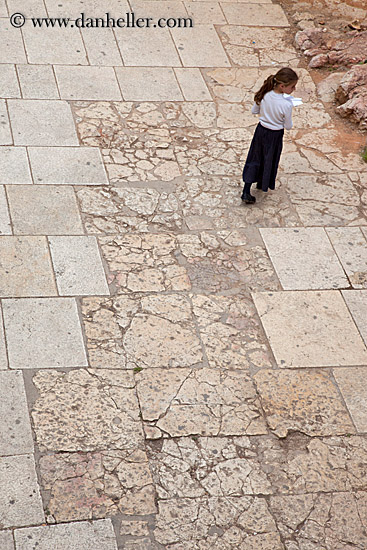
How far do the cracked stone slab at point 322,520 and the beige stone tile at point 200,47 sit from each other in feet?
17.8

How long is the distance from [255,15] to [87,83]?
2.80 meters

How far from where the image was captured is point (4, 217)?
19.3 feet

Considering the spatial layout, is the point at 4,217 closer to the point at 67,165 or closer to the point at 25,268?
the point at 25,268

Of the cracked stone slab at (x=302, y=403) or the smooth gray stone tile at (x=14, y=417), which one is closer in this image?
the smooth gray stone tile at (x=14, y=417)

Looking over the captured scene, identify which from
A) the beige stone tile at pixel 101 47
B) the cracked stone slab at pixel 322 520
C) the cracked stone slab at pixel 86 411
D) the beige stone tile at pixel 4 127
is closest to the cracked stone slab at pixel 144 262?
the cracked stone slab at pixel 86 411

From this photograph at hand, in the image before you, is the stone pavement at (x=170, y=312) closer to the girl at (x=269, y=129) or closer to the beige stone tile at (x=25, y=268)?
the beige stone tile at (x=25, y=268)

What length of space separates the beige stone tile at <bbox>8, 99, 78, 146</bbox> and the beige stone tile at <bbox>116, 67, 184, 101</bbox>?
77 centimetres

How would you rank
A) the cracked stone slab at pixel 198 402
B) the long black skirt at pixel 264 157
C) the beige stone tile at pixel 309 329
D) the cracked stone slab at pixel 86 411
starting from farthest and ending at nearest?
1. the long black skirt at pixel 264 157
2. the beige stone tile at pixel 309 329
3. the cracked stone slab at pixel 198 402
4. the cracked stone slab at pixel 86 411

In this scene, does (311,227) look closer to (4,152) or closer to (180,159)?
(180,159)

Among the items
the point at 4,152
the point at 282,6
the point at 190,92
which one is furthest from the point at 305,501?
the point at 282,6

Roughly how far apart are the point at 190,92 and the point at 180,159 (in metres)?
1.27

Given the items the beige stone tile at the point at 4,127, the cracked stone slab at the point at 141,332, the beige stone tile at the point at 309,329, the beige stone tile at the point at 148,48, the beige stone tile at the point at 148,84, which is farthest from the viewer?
the beige stone tile at the point at 148,48

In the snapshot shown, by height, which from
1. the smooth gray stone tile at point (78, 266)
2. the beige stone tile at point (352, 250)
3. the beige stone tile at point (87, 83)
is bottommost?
the beige stone tile at point (352, 250)

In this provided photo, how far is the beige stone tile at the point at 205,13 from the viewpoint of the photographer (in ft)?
29.3
